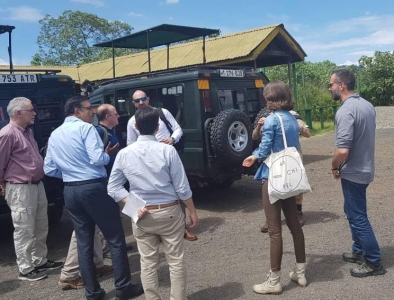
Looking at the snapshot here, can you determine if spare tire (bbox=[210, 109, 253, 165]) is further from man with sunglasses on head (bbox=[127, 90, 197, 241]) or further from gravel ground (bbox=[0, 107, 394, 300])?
man with sunglasses on head (bbox=[127, 90, 197, 241])

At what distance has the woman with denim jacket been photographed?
3818 mm

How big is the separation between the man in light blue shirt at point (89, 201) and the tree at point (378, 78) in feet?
91.5

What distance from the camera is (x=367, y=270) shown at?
4.03m

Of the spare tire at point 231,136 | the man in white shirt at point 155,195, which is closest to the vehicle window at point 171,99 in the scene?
the spare tire at point 231,136

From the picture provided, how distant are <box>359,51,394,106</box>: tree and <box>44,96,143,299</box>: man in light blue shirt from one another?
27.9m

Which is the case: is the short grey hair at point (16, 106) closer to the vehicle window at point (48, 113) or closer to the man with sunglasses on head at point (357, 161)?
the vehicle window at point (48, 113)

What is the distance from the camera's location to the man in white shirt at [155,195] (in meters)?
3.37

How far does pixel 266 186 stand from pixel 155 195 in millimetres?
1014

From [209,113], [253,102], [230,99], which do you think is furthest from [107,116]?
[253,102]

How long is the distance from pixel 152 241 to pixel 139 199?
0.35 m

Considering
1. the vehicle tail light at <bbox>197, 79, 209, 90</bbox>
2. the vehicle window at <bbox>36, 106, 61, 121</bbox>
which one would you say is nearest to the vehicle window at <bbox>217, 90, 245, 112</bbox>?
the vehicle tail light at <bbox>197, 79, 209, 90</bbox>

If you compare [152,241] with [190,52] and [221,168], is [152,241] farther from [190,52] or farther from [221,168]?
[190,52]

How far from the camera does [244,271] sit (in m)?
4.42

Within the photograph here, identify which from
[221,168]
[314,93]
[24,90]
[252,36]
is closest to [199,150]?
[221,168]
